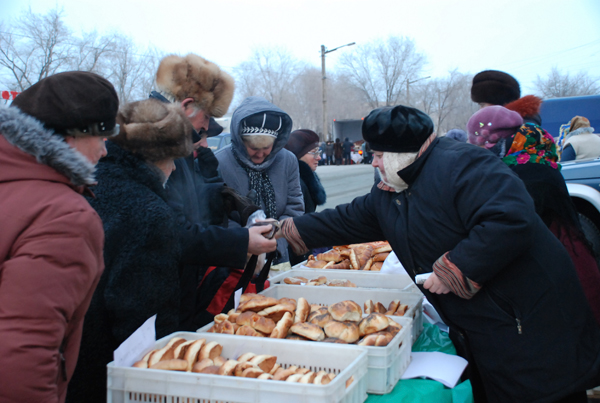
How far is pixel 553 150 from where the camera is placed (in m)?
2.92

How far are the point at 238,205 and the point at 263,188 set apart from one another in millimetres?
791

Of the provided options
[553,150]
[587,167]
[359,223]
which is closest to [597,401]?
[553,150]

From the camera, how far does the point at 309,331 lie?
5.80 ft

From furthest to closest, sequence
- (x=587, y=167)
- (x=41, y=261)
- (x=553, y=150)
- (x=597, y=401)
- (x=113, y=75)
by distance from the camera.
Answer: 1. (x=113, y=75)
2. (x=587, y=167)
3. (x=597, y=401)
4. (x=553, y=150)
5. (x=41, y=261)

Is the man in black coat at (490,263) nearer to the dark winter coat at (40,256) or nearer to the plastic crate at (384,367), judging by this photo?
the plastic crate at (384,367)

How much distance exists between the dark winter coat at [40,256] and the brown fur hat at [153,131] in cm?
52

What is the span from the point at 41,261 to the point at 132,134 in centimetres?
79

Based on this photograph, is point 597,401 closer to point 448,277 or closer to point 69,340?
point 448,277

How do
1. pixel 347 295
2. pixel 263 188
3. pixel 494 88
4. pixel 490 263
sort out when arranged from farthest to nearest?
pixel 494 88 → pixel 263 188 → pixel 347 295 → pixel 490 263

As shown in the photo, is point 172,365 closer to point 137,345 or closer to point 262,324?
point 137,345

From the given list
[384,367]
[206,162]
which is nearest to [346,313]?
[384,367]

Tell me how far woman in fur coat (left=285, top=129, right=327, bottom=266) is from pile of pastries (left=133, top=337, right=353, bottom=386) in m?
2.64

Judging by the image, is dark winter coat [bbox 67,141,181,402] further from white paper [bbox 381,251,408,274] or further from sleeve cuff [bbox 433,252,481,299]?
white paper [bbox 381,251,408,274]

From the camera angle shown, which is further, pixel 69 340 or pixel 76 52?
pixel 76 52
